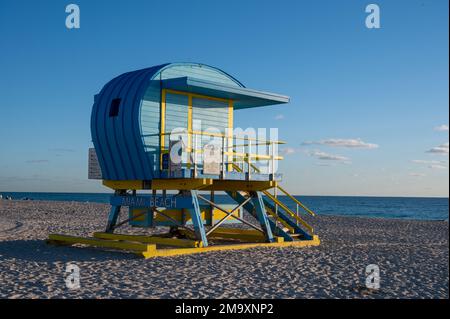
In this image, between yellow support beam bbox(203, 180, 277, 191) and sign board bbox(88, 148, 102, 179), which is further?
sign board bbox(88, 148, 102, 179)

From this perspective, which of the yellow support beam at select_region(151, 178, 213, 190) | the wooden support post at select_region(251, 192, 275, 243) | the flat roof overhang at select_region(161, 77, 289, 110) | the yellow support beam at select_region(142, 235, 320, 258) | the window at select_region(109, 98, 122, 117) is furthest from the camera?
the wooden support post at select_region(251, 192, 275, 243)

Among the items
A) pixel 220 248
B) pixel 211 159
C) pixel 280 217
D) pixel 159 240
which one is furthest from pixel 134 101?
pixel 280 217

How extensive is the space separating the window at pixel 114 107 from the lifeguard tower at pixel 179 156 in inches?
1.0

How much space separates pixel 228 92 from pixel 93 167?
4729 millimetres

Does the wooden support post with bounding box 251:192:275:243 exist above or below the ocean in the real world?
above

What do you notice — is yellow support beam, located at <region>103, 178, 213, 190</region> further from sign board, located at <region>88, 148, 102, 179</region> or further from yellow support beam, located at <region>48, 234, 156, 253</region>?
yellow support beam, located at <region>48, 234, 156, 253</region>

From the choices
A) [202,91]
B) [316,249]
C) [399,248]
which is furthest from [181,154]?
[399,248]

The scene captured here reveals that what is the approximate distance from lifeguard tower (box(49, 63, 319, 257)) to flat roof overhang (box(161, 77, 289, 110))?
27mm

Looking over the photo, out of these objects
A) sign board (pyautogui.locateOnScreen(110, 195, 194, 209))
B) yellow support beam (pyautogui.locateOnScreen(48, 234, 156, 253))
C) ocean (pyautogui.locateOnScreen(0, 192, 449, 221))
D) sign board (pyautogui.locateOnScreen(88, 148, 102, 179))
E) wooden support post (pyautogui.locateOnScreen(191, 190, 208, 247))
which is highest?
sign board (pyautogui.locateOnScreen(88, 148, 102, 179))

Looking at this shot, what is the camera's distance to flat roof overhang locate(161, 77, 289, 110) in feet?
47.8

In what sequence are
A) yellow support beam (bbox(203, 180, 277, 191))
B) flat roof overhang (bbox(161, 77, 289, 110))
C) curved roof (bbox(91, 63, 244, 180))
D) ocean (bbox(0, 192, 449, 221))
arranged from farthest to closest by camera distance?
ocean (bbox(0, 192, 449, 221))
yellow support beam (bbox(203, 180, 277, 191))
curved roof (bbox(91, 63, 244, 180))
flat roof overhang (bbox(161, 77, 289, 110))

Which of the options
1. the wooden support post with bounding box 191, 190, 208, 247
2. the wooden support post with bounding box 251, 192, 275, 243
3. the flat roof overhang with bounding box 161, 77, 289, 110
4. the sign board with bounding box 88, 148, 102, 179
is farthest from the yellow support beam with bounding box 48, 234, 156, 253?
the flat roof overhang with bounding box 161, 77, 289, 110

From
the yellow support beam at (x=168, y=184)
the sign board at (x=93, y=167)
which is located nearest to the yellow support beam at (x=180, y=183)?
the yellow support beam at (x=168, y=184)

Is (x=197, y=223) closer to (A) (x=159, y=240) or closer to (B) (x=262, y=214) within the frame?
(A) (x=159, y=240)
